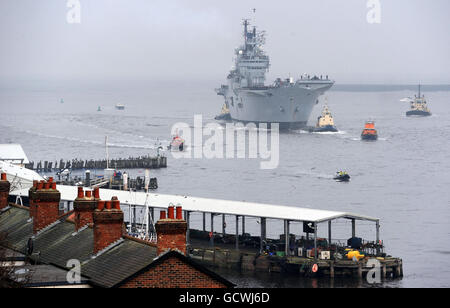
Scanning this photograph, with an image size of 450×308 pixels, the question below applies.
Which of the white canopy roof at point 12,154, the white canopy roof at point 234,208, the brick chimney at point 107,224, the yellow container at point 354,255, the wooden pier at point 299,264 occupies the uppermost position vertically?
the white canopy roof at point 12,154

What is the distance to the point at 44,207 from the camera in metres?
33.5

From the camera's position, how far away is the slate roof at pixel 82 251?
83.7 ft

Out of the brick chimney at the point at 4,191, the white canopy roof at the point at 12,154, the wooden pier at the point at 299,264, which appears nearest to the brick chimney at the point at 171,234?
the brick chimney at the point at 4,191

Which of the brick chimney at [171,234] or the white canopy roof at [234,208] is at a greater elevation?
the brick chimney at [171,234]

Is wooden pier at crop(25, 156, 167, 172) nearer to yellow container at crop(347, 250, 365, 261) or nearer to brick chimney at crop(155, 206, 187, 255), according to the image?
yellow container at crop(347, 250, 365, 261)

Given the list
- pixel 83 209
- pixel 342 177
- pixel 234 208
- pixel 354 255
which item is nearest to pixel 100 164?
pixel 342 177

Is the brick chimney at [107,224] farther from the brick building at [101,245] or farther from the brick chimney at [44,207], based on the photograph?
the brick chimney at [44,207]

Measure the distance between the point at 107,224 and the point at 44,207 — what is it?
239 inches

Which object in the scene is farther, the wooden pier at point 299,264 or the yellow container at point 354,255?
the yellow container at point 354,255

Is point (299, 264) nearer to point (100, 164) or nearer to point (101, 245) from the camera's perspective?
point (101, 245)

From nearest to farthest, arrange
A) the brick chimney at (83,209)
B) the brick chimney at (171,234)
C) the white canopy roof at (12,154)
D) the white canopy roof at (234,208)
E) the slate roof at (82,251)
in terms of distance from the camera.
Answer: the brick chimney at (171,234)
the slate roof at (82,251)
the brick chimney at (83,209)
the white canopy roof at (234,208)
the white canopy roof at (12,154)

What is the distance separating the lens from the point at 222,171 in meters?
126
